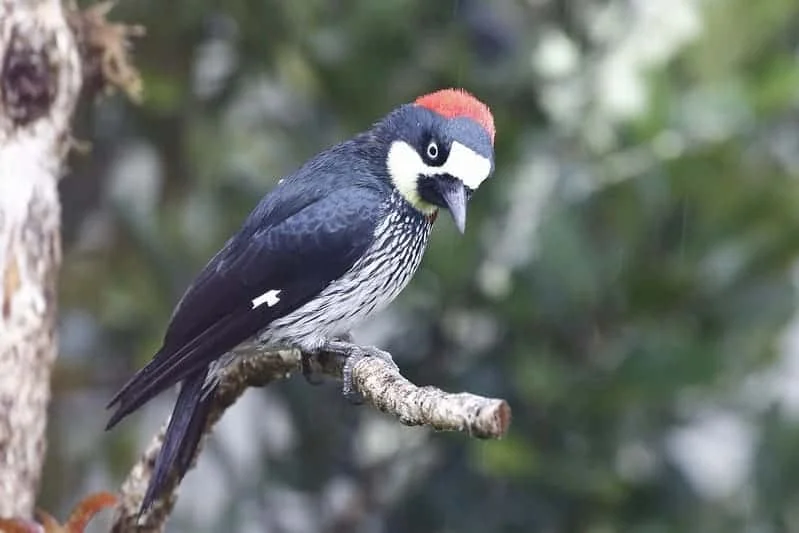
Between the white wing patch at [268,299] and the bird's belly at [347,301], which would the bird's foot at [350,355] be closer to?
the bird's belly at [347,301]

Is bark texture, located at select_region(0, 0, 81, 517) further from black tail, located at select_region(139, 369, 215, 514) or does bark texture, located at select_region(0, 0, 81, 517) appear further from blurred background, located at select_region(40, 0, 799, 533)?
blurred background, located at select_region(40, 0, 799, 533)

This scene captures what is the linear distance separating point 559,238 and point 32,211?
3.82ft

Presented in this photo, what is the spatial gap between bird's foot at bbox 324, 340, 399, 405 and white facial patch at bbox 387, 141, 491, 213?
1.03ft

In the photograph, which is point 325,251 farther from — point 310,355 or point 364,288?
point 310,355

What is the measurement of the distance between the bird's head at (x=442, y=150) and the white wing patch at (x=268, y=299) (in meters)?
0.33

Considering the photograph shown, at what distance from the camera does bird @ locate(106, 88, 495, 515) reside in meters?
2.14

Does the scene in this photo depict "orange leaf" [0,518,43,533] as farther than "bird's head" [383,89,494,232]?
No

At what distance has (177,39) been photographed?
10.1 ft

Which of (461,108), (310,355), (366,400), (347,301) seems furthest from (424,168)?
(366,400)

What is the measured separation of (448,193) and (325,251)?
26cm

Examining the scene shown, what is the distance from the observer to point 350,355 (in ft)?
7.40

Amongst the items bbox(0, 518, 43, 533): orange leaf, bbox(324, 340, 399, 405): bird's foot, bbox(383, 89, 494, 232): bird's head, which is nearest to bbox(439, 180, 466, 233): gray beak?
bbox(383, 89, 494, 232): bird's head

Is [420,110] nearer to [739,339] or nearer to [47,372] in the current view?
[47,372]

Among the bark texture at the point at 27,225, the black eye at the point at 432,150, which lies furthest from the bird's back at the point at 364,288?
the bark texture at the point at 27,225
